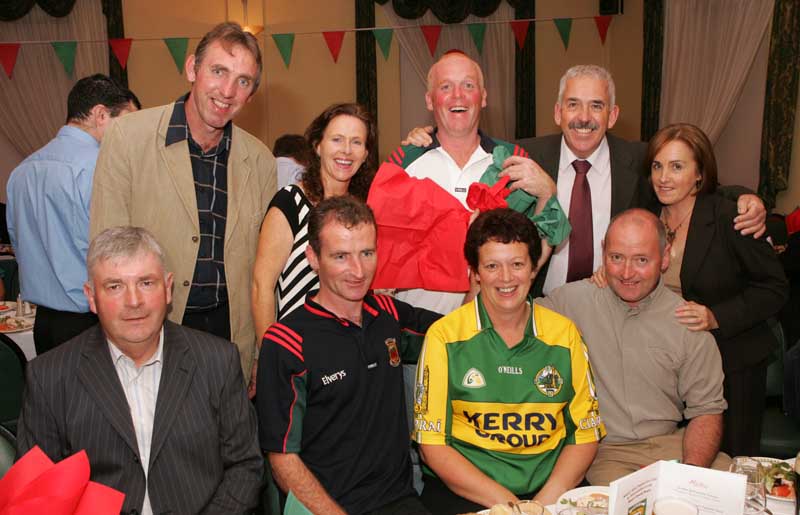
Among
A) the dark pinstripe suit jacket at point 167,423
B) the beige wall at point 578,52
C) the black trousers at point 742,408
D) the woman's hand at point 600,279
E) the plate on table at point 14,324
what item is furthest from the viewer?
the beige wall at point 578,52

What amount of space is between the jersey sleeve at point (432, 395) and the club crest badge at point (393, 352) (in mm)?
83

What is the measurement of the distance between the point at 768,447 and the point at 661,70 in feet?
19.0

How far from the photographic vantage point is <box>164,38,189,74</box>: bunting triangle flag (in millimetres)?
9664

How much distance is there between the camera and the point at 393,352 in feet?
8.26

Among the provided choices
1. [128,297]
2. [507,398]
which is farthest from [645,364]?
[128,297]

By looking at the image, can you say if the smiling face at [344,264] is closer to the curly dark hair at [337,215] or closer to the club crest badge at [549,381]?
the curly dark hair at [337,215]

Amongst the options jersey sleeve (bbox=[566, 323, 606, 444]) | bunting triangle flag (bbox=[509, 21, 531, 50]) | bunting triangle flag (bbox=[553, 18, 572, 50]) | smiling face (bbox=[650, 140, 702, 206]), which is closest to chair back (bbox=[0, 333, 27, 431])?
jersey sleeve (bbox=[566, 323, 606, 444])

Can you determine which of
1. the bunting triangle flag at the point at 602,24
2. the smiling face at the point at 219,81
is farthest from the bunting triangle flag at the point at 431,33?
the smiling face at the point at 219,81

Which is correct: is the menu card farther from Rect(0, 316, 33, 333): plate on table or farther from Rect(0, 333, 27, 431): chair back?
Rect(0, 316, 33, 333): plate on table

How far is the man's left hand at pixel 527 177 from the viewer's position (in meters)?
2.77

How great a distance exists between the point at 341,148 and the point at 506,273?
0.91 metres

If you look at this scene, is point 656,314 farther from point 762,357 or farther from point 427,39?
point 427,39

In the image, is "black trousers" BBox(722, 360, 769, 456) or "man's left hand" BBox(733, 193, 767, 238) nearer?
"man's left hand" BBox(733, 193, 767, 238)

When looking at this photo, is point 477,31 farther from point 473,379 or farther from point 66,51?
point 473,379
